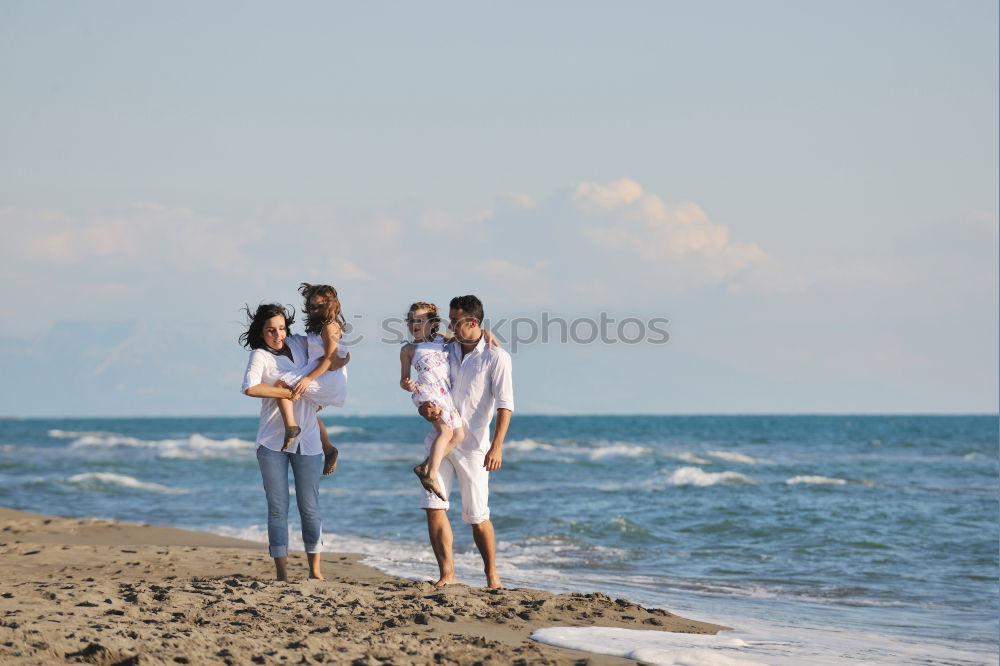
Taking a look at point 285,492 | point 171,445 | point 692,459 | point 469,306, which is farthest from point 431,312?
point 171,445

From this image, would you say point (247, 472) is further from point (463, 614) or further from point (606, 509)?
point (463, 614)

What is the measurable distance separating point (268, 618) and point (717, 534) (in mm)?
8208

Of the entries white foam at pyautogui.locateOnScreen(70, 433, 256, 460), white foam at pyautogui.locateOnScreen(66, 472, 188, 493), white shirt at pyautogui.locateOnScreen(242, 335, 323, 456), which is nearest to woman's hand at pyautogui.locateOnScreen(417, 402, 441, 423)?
white shirt at pyautogui.locateOnScreen(242, 335, 323, 456)

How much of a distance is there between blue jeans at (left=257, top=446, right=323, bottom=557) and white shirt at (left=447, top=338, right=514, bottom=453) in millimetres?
966

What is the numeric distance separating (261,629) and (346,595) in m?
1.00

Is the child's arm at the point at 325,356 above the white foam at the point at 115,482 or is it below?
above

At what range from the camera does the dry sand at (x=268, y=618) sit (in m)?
4.52

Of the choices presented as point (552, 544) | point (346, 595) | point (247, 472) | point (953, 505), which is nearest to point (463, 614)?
point (346, 595)

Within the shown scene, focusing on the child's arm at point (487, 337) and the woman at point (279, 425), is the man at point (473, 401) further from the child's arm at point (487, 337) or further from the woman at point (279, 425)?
the woman at point (279, 425)

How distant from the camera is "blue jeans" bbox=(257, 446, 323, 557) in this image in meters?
6.34

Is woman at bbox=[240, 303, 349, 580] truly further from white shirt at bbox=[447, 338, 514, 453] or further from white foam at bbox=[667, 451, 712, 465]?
white foam at bbox=[667, 451, 712, 465]

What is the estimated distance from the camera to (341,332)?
635cm

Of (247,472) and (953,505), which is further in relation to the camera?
(247,472)

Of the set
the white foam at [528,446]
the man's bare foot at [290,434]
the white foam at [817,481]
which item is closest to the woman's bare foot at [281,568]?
the man's bare foot at [290,434]
